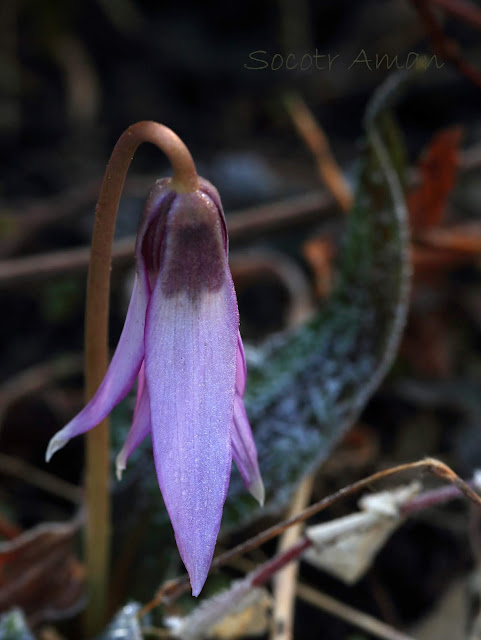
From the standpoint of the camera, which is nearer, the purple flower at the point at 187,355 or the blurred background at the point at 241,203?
the purple flower at the point at 187,355

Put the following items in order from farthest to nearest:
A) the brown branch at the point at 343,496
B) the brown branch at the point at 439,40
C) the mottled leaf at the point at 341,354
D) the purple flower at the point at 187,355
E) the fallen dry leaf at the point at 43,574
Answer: the brown branch at the point at 439,40 < the mottled leaf at the point at 341,354 < the fallen dry leaf at the point at 43,574 < the brown branch at the point at 343,496 < the purple flower at the point at 187,355

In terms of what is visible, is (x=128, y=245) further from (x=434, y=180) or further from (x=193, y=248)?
(x=193, y=248)

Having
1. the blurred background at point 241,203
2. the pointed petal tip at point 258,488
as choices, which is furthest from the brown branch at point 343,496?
the blurred background at point 241,203

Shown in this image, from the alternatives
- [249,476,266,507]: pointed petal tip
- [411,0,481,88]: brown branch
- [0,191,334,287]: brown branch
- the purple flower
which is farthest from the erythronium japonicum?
[411,0,481,88]: brown branch

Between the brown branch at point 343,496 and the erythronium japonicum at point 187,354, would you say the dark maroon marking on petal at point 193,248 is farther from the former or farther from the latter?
the brown branch at point 343,496

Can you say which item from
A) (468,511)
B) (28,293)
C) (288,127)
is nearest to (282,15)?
(288,127)

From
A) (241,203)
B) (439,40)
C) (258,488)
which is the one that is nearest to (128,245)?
(241,203)

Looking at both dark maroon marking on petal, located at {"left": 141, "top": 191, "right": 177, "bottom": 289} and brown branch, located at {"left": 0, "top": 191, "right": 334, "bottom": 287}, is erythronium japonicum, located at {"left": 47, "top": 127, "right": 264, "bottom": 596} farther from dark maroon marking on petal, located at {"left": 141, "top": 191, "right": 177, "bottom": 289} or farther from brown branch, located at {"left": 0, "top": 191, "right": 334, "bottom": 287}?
brown branch, located at {"left": 0, "top": 191, "right": 334, "bottom": 287}

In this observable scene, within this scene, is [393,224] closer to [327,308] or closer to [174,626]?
[327,308]
